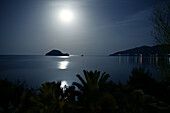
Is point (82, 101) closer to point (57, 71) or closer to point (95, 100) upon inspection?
point (95, 100)

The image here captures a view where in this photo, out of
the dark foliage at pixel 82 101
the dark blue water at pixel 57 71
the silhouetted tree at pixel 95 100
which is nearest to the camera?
the silhouetted tree at pixel 95 100

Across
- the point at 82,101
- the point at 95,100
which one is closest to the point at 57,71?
the point at 82,101

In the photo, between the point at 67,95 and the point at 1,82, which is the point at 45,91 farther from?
the point at 1,82

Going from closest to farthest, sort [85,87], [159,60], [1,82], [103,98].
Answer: [103,98]
[85,87]
[1,82]
[159,60]

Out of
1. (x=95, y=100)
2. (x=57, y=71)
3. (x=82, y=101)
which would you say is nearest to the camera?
(x=95, y=100)

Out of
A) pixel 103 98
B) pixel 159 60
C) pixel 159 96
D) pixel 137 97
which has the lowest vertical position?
pixel 159 96

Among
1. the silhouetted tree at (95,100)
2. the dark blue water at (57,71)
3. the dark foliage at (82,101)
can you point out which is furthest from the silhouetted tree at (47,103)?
the dark blue water at (57,71)

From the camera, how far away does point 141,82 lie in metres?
6.45

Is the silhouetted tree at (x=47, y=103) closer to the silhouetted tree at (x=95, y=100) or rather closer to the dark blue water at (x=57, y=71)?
the silhouetted tree at (x=95, y=100)

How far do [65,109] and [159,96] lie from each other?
13.2ft

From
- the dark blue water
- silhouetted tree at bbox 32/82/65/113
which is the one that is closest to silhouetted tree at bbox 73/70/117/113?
silhouetted tree at bbox 32/82/65/113

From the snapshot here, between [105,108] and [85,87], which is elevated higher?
[85,87]

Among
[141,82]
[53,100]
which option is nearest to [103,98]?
[53,100]

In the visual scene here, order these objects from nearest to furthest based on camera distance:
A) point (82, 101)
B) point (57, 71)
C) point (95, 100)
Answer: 1. point (95, 100)
2. point (82, 101)
3. point (57, 71)
